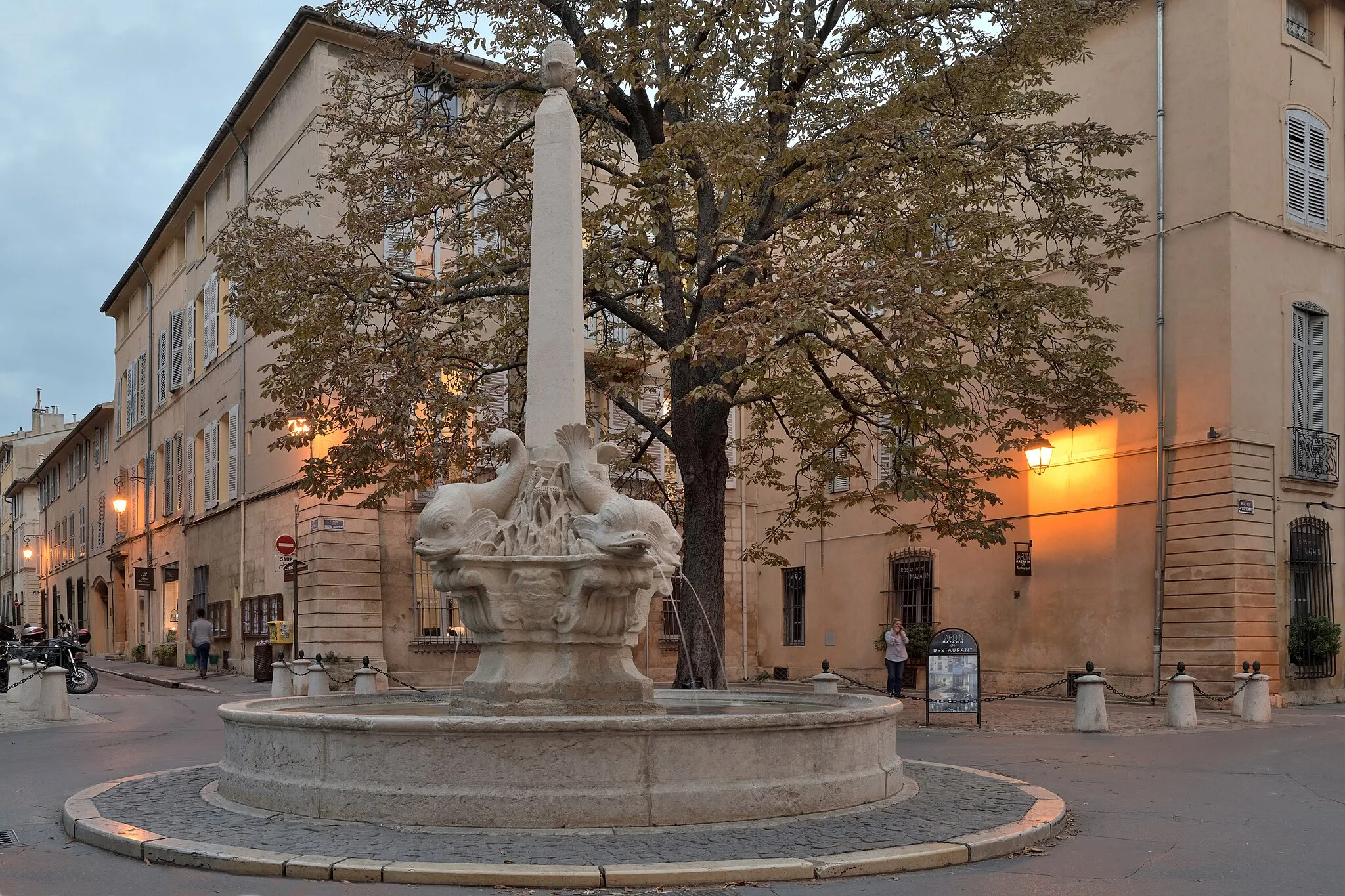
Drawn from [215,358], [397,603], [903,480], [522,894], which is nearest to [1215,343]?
[903,480]

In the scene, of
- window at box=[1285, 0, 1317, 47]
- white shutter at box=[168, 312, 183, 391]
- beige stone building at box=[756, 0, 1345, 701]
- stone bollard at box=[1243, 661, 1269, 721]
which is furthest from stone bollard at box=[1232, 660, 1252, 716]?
white shutter at box=[168, 312, 183, 391]

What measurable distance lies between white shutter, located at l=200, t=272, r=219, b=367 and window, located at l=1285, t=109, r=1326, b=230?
2265cm

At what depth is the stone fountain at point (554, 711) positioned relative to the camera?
748cm

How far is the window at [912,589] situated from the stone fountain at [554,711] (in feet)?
45.0

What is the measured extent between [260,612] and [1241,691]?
59.2 ft

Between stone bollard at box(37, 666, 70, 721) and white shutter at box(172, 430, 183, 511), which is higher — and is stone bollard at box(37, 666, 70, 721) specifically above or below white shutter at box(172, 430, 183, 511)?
below

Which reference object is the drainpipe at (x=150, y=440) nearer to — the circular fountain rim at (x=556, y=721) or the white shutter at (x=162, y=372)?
the white shutter at (x=162, y=372)

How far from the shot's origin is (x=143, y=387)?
3928 centimetres

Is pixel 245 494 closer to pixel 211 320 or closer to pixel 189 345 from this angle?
pixel 211 320

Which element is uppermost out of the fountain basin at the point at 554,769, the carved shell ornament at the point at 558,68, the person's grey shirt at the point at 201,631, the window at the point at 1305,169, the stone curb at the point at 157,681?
the window at the point at 1305,169

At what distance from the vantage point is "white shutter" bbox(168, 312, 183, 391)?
3422 cm

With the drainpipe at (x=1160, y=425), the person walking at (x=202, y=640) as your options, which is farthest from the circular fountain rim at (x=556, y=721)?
the person walking at (x=202, y=640)

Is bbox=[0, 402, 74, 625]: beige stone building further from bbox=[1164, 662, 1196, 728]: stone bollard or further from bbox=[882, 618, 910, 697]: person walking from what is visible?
bbox=[1164, 662, 1196, 728]: stone bollard

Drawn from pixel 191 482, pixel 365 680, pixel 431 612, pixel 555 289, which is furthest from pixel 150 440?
pixel 555 289
